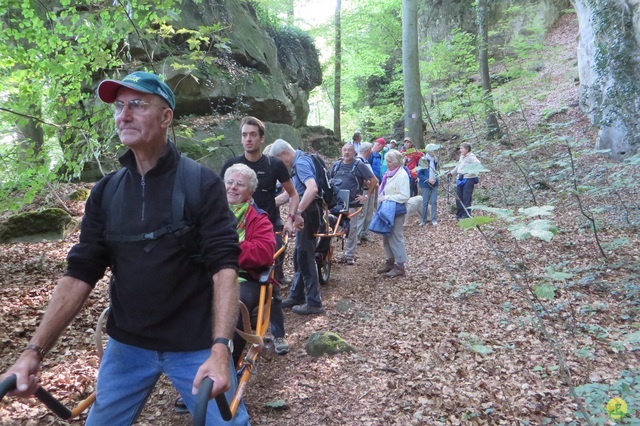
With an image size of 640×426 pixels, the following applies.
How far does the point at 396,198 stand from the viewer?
22.2 feet

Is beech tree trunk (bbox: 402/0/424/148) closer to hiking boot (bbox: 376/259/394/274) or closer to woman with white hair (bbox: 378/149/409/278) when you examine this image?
woman with white hair (bbox: 378/149/409/278)

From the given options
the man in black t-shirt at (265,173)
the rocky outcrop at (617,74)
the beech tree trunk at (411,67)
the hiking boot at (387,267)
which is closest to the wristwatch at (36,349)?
the man in black t-shirt at (265,173)

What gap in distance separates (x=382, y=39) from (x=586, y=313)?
22721 mm

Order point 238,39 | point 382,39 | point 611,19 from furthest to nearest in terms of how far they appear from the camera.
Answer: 1. point 382,39
2. point 238,39
3. point 611,19

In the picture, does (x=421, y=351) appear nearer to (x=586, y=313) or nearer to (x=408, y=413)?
(x=408, y=413)

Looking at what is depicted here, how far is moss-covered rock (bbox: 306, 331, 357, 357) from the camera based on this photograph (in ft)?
14.2

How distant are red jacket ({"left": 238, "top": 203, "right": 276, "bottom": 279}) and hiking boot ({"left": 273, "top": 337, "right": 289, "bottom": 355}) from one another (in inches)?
51.7

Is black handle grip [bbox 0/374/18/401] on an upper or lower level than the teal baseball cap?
lower

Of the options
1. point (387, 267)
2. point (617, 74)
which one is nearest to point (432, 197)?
point (387, 267)

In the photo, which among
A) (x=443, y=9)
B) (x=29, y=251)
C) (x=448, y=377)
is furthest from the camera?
(x=443, y=9)

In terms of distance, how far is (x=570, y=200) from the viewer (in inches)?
401

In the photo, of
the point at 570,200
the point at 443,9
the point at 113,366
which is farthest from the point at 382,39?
the point at 113,366

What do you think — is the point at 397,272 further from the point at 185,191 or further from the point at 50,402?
the point at 50,402

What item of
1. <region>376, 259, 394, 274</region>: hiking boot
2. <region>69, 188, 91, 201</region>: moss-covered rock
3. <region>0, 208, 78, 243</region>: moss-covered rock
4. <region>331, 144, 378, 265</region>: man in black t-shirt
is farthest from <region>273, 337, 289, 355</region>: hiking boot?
<region>69, 188, 91, 201</region>: moss-covered rock
